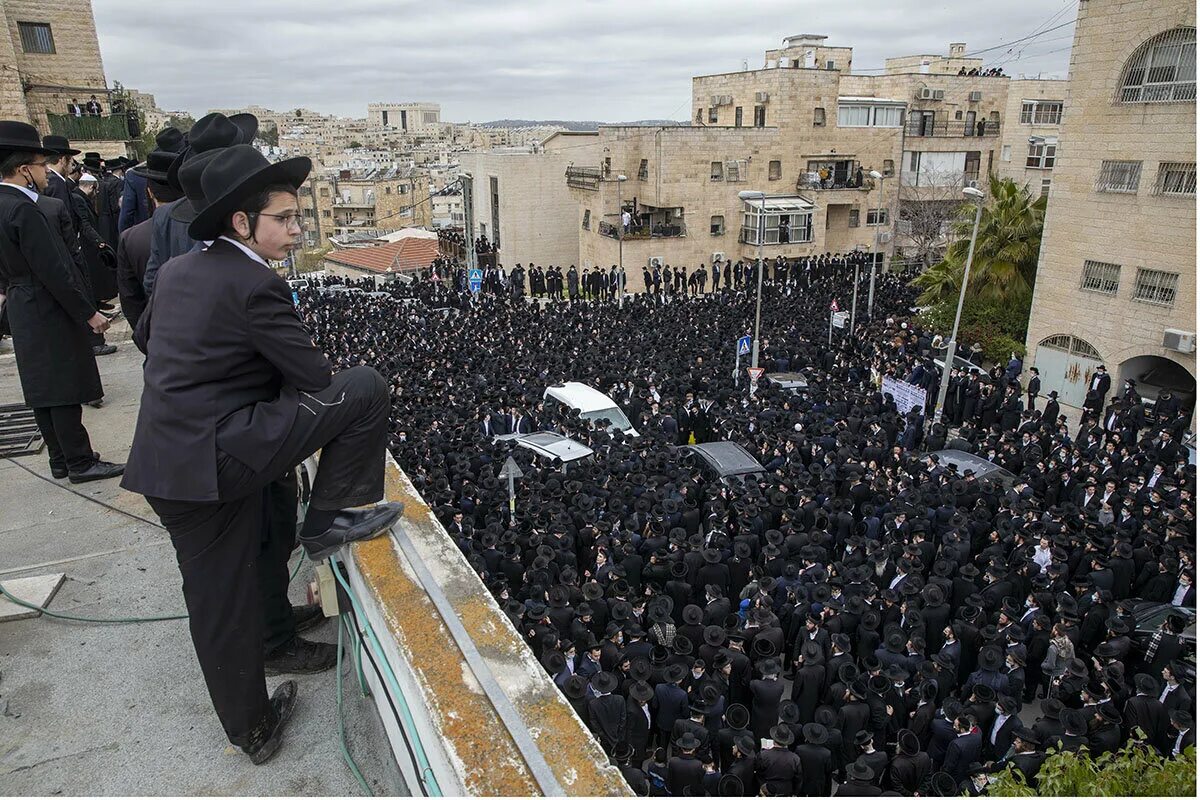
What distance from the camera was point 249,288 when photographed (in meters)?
2.63

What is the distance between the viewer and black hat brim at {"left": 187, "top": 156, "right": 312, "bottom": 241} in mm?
2633

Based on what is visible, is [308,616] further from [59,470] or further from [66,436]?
[59,470]

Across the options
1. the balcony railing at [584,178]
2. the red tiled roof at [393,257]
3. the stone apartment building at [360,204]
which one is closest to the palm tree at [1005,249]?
the balcony railing at [584,178]

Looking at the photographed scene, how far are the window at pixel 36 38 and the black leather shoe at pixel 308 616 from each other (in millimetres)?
23666

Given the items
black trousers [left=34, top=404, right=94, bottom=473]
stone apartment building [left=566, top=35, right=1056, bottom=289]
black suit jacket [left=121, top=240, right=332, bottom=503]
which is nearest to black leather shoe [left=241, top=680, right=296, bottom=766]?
black suit jacket [left=121, top=240, right=332, bottom=503]

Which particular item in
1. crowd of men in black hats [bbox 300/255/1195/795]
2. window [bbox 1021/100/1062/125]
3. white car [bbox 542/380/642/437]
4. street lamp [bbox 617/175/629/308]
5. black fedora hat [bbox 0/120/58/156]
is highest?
window [bbox 1021/100/1062/125]

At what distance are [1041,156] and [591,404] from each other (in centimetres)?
3006

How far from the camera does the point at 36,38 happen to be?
800 inches

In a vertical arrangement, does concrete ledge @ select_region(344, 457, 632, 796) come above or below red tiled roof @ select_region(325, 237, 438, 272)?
above

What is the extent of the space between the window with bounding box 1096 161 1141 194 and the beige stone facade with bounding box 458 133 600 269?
26.0 metres

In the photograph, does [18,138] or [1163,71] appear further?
[1163,71]

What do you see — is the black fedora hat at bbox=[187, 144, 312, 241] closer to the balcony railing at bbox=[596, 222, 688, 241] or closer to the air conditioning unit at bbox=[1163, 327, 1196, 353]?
the air conditioning unit at bbox=[1163, 327, 1196, 353]

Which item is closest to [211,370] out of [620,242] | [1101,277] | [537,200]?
[1101,277]

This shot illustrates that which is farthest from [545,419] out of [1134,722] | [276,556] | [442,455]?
[276,556]
